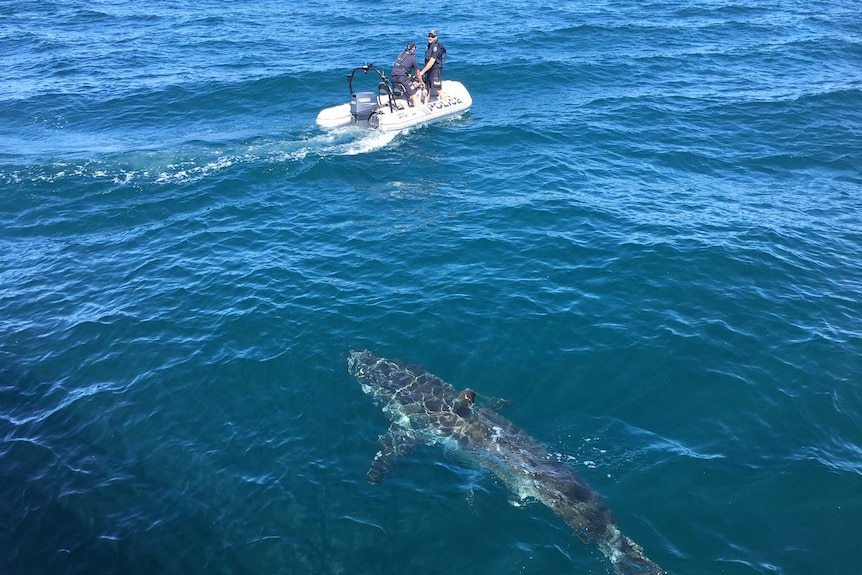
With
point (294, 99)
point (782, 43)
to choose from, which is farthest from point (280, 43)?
point (782, 43)

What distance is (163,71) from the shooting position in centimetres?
4038

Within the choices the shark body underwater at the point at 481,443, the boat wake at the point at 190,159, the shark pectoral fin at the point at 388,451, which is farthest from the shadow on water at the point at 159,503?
the boat wake at the point at 190,159

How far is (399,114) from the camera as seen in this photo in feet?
104

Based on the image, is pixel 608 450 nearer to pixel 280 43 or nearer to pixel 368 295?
pixel 368 295

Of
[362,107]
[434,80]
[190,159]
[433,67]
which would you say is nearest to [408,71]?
[433,67]

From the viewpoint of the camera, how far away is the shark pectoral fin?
14.7m

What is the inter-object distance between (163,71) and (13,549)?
35.7 m

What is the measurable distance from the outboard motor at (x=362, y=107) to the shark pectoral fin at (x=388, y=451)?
67.4 ft

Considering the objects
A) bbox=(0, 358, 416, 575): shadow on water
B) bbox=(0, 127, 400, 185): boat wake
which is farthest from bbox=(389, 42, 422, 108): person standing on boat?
bbox=(0, 358, 416, 575): shadow on water

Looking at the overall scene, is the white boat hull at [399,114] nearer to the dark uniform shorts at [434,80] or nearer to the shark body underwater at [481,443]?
the dark uniform shorts at [434,80]

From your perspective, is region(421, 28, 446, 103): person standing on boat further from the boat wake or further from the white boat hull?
the boat wake

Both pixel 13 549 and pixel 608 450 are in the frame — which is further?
pixel 608 450

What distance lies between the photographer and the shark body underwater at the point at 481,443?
13062 millimetres

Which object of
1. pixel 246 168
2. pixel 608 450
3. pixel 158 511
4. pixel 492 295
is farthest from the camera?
pixel 246 168
